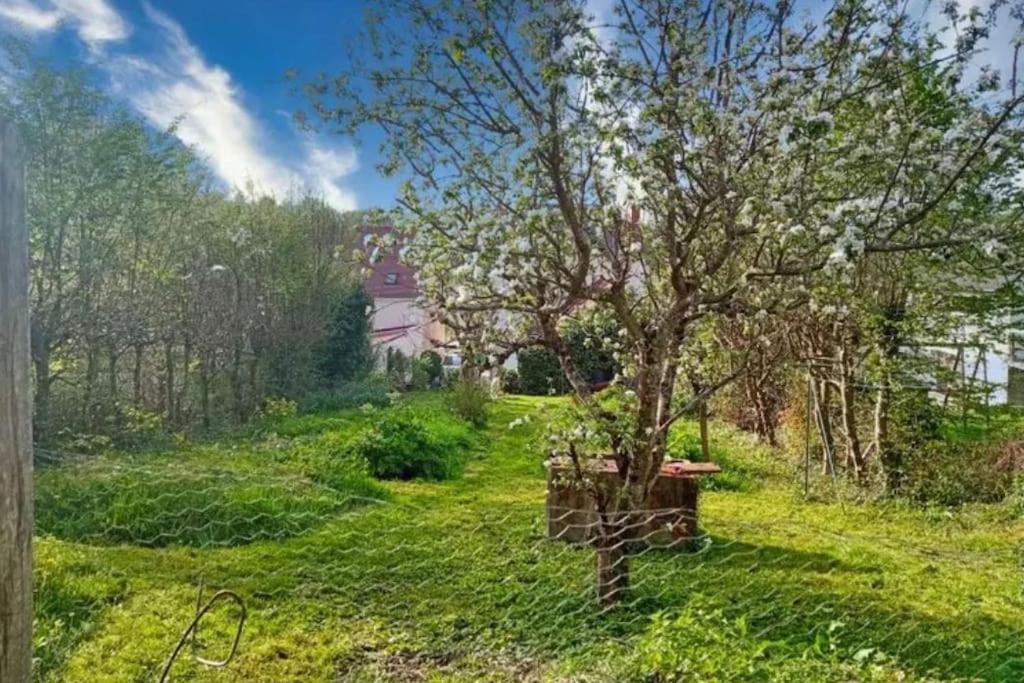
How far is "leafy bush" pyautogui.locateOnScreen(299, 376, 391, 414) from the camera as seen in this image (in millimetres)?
10109

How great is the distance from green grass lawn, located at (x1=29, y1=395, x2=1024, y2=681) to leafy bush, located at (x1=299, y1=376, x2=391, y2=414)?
389cm

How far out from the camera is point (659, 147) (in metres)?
3.04

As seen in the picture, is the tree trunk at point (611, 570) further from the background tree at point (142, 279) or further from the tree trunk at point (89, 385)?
the tree trunk at point (89, 385)

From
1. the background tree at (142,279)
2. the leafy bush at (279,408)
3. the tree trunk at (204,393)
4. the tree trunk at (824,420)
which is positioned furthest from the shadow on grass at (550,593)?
the leafy bush at (279,408)

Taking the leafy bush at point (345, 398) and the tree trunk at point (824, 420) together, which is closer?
the tree trunk at point (824, 420)

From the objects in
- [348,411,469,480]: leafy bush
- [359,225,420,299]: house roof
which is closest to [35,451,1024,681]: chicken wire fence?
[348,411,469,480]: leafy bush

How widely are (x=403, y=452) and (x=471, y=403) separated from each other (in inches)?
124

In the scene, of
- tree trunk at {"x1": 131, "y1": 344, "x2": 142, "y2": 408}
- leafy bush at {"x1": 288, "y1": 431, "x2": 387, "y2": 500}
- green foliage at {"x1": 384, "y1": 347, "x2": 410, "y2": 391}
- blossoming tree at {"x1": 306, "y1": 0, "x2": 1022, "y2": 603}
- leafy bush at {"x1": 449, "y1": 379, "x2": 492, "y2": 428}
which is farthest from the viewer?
green foliage at {"x1": 384, "y1": 347, "x2": 410, "y2": 391}

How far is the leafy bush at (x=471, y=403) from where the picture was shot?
995 cm

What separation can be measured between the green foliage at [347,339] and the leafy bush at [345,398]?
427 millimetres

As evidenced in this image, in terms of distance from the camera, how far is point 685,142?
127 inches

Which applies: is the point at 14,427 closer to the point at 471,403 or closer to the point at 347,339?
the point at 471,403

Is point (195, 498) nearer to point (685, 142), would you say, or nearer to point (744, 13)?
point (685, 142)

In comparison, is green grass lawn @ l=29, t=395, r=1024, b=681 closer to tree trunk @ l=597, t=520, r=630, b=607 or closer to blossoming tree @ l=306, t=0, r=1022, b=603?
tree trunk @ l=597, t=520, r=630, b=607
